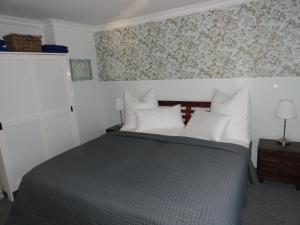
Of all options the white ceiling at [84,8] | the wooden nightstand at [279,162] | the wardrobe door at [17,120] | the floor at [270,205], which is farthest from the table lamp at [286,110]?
the wardrobe door at [17,120]

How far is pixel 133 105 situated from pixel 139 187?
1839 millimetres

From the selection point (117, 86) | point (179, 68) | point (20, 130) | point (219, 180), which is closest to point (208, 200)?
point (219, 180)

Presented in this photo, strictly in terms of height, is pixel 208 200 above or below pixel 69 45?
below

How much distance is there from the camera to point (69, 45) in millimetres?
3496

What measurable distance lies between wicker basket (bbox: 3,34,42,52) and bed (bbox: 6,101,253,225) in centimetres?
148

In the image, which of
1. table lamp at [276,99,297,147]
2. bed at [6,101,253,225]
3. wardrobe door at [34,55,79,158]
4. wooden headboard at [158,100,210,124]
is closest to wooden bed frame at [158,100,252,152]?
wooden headboard at [158,100,210,124]

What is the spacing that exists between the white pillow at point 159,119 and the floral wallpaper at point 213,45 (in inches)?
25.0

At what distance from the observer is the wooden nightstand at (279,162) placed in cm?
238

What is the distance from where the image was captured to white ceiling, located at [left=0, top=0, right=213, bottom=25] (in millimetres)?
2479

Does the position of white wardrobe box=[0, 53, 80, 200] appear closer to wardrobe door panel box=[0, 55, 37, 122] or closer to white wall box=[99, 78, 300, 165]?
wardrobe door panel box=[0, 55, 37, 122]

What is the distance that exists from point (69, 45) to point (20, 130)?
1560 mm

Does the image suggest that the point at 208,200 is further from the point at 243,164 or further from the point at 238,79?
the point at 238,79

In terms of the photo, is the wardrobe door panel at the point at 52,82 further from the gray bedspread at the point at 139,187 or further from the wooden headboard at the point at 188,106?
the wooden headboard at the point at 188,106

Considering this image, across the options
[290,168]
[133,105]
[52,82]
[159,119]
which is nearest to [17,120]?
[52,82]
